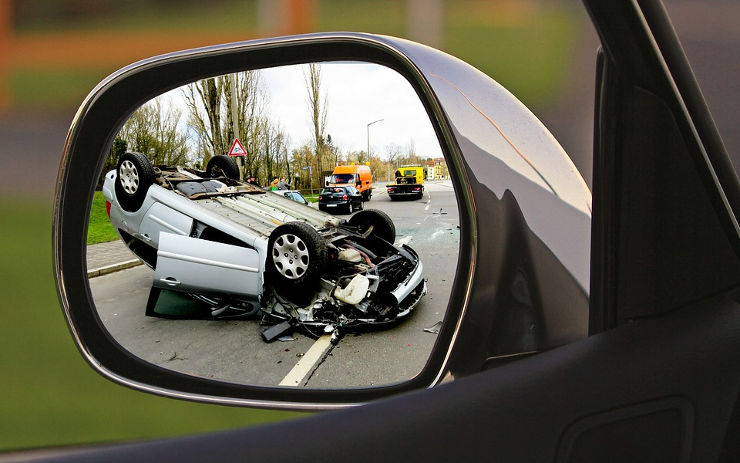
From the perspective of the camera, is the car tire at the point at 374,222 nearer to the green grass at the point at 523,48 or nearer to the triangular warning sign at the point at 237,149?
the triangular warning sign at the point at 237,149

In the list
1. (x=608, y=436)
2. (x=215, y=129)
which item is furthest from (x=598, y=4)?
(x=215, y=129)

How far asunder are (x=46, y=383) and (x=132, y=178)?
2.82ft

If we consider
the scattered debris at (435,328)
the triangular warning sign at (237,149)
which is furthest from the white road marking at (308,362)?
the triangular warning sign at (237,149)

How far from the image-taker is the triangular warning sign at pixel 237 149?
102 inches

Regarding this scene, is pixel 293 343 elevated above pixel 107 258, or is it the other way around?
pixel 107 258

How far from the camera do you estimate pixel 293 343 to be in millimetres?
2064

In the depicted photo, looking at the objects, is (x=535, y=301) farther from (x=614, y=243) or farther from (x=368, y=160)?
(x=368, y=160)

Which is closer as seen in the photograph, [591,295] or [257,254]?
[591,295]

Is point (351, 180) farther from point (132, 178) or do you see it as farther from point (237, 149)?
point (132, 178)

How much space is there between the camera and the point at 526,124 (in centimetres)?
92

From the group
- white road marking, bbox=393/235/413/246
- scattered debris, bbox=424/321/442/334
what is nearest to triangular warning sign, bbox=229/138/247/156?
white road marking, bbox=393/235/413/246

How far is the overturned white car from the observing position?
2221mm

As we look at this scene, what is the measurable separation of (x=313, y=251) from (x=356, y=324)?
116 cm

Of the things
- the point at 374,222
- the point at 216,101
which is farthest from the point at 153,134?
the point at 374,222
